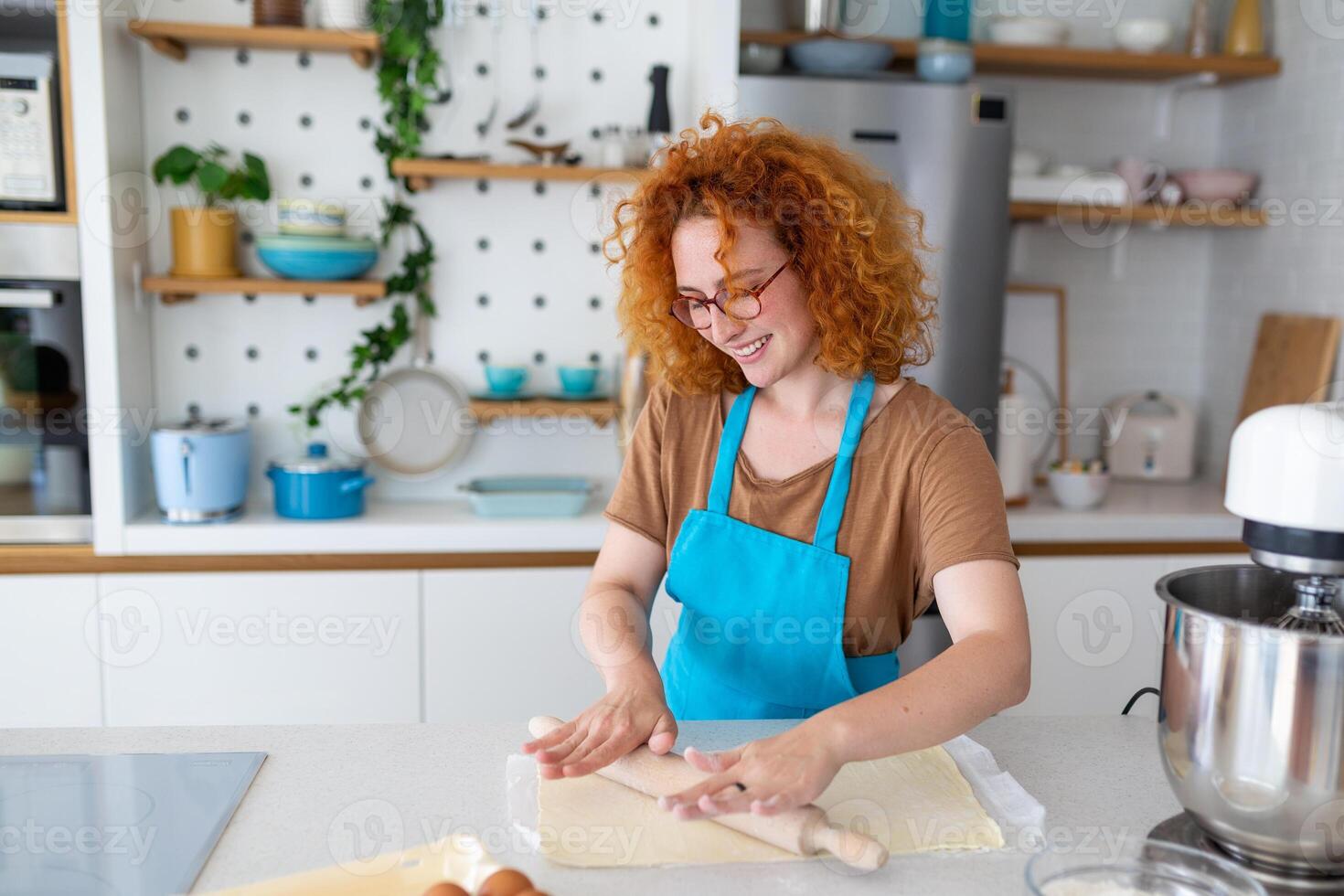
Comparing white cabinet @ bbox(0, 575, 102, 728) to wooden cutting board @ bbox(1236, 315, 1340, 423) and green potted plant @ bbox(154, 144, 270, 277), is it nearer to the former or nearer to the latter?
green potted plant @ bbox(154, 144, 270, 277)

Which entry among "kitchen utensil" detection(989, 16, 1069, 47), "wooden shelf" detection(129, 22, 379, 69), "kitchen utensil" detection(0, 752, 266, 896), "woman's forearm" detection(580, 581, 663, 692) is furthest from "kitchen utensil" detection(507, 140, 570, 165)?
"kitchen utensil" detection(0, 752, 266, 896)

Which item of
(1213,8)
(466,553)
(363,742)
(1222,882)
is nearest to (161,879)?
(363,742)

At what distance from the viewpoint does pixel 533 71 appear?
2893mm

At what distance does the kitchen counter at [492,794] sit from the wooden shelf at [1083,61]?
6.11 feet

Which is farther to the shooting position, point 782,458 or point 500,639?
point 500,639

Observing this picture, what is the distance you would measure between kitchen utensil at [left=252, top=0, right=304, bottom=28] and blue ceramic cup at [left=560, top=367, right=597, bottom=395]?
1.02 meters

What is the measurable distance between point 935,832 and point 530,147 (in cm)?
203

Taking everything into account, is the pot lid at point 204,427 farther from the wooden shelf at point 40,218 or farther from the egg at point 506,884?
the egg at point 506,884

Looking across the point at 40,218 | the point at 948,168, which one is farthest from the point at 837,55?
the point at 40,218

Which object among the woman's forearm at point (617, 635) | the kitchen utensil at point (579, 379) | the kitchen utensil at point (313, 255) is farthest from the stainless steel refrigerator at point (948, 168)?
the woman's forearm at point (617, 635)

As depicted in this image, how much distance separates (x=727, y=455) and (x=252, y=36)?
5.59 ft

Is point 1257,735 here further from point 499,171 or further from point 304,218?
point 304,218

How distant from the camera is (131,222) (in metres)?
2.66

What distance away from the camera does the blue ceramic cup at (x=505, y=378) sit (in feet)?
9.24
